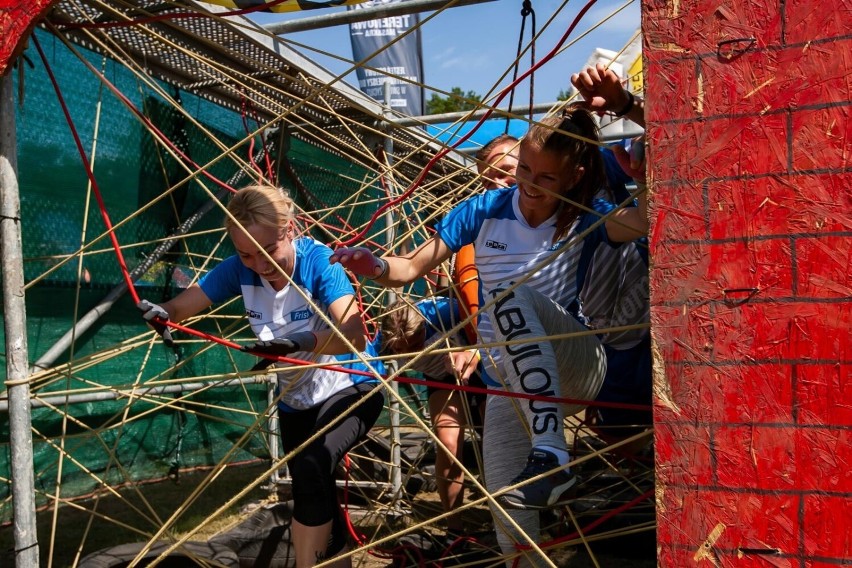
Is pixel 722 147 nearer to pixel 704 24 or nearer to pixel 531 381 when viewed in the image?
pixel 704 24

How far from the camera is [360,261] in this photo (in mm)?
2186

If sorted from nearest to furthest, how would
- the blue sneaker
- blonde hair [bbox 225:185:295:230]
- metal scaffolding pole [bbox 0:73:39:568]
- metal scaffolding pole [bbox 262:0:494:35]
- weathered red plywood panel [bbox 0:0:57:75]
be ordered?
1. the blue sneaker
2. weathered red plywood panel [bbox 0:0:57:75]
3. metal scaffolding pole [bbox 0:73:39:568]
4. blonde hair [bbox 225:185:295:230]
5. metal scaffolding pole [bbox 262:0:494:35]

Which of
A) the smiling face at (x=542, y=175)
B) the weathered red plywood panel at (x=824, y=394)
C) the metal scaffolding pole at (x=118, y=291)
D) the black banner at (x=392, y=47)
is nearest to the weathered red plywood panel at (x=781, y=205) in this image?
the weathered red plywood panel at (x=824, y=394)

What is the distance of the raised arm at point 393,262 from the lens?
84.7 inches

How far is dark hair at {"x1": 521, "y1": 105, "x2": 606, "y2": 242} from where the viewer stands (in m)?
2.13

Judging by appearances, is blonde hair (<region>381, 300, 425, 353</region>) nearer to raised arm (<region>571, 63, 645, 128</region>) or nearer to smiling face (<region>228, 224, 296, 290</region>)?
smiling face (<region>228, 224, 296, 290</region>)

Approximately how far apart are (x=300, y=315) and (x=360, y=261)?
→ 48cm

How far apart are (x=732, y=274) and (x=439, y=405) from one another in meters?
2.29

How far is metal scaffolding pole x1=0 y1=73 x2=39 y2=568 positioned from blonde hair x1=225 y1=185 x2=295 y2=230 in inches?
21.5

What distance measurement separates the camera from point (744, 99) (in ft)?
4.39

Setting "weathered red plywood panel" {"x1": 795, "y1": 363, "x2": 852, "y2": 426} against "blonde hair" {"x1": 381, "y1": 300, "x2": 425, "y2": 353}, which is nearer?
"weathered red plywood panel" {"x1": 795, "y1": 363, "x2": 852, "y2": 426}

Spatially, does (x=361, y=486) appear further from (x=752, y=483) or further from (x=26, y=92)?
(x=752, y=483)

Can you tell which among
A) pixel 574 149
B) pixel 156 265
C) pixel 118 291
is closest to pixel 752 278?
pixel 574 149

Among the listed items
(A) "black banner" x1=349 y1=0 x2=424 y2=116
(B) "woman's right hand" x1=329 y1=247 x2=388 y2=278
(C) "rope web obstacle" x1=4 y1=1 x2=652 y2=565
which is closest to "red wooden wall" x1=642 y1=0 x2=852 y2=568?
(B) "woman's right hand" x1=329 y1=247 x2=388 y2=278
